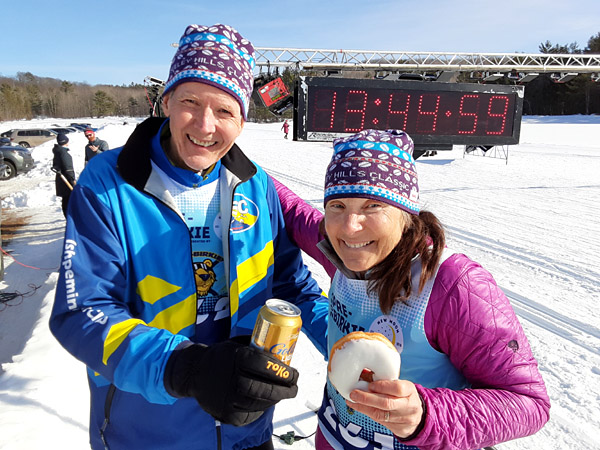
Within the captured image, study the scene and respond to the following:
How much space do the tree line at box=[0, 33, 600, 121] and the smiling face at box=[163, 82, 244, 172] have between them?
24.9 metres

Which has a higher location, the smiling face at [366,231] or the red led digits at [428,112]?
the red led digits at [428,112]

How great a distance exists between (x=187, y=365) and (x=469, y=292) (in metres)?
0.91

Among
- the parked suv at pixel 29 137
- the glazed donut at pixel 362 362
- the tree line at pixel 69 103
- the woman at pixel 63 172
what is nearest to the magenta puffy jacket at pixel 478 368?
the glazed donut at pixel 362 362

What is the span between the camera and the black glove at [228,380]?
108 cm

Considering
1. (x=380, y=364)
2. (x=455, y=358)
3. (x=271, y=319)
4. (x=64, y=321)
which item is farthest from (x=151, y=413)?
(x=455, y=358)

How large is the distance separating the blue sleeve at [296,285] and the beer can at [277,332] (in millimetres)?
670

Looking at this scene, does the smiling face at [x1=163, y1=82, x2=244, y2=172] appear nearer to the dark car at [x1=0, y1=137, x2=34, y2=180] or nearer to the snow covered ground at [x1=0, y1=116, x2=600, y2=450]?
the snow covered ground at [x1=0, y1=116, x2=600, y2=450]

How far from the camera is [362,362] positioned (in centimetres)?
104

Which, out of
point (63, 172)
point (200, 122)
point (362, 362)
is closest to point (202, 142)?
point (200, 122)

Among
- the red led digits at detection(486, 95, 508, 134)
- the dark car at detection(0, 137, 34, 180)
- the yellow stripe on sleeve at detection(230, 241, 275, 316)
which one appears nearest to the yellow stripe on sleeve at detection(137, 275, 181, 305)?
the yellow stripe on sleeve at detection(230, 241, 275, 316)

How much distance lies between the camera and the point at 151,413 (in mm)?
1519

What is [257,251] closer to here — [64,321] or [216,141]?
[216,141]

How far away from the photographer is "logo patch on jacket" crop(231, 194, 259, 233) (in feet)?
5.29

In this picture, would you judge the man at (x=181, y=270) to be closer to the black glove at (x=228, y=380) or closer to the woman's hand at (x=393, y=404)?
the black glove at (x=228, y=380)
